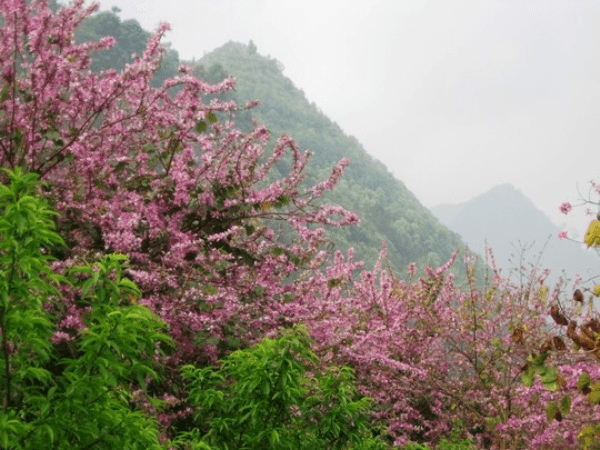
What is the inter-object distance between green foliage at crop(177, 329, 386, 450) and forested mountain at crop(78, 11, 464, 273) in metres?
38.9

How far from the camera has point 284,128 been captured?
8044 cm

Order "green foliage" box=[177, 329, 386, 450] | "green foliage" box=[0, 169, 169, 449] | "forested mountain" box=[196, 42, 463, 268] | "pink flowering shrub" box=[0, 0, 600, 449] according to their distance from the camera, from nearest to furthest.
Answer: "green foliage" box=[0, 169, 169, 449] → "green foliage" box=[177, 329, 386, 450] → "pink flowering shrub" box=[0, 0, 600, 449] → "forested mountain" box=[196, 42, 463, 268]

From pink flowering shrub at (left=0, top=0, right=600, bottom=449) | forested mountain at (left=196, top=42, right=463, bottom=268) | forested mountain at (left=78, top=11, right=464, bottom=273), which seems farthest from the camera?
forested mountain at (left=196, top=42, right=463, bottom=268)

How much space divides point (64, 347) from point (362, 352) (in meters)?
4.15

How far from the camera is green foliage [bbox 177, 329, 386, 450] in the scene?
371cm

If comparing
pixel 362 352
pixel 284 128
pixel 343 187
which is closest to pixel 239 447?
pixel 362 352

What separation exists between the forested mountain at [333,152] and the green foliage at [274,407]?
128 ft

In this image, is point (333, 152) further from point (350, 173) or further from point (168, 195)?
point (168, 195)

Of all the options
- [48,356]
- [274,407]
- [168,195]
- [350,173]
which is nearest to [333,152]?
[350,173]

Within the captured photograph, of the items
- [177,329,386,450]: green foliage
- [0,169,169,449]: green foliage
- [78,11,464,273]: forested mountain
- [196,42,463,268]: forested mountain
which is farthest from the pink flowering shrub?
[196,42,463,268]: forested mountain

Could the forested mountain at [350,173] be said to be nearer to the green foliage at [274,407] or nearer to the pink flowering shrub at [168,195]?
the pink flowering shrub at [168,195]

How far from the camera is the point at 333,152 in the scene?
8044 centimetres

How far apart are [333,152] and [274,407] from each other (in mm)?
77585

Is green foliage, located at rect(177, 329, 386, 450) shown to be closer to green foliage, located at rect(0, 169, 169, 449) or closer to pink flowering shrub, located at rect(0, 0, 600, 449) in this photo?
pink flowering shrub, located at rect(0, 0, 600, 449)
